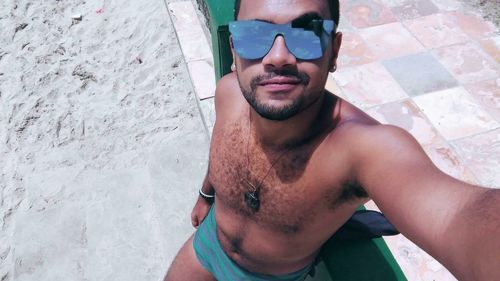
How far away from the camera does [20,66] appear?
4.03 m

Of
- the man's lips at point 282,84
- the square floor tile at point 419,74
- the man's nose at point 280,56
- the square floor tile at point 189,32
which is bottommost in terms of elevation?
the square floor tile at point 419,74

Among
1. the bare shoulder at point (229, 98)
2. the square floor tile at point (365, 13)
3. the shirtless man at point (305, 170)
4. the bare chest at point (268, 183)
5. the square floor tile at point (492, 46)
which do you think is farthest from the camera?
the square floor tile at point (365, 13)

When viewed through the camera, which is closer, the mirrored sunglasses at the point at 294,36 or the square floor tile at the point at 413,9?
the mirrored sunglasses at the point at 294,36

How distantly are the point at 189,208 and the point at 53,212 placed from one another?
2.97 ft

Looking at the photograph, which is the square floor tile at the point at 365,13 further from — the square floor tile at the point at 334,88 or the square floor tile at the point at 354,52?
the square floor tile at the point at 334,88

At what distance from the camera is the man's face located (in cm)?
145

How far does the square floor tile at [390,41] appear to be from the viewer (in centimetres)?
373

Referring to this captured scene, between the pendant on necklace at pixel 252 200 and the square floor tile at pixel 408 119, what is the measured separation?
1759mm

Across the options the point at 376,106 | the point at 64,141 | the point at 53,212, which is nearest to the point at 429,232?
the point at 376,106

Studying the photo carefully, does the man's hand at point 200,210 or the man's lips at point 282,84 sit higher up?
the man's lips at point 282,84

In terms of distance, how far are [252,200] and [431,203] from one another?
72 cm

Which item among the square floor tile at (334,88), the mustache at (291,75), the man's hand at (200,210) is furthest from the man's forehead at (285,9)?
the square floor tile at (334,88)

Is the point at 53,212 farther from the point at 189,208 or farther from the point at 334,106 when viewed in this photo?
the point at 334,106

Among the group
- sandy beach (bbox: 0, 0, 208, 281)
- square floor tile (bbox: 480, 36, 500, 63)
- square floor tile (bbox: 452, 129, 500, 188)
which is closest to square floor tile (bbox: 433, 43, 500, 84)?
square floor tile (bbox: 480, 36, 500, 63)
